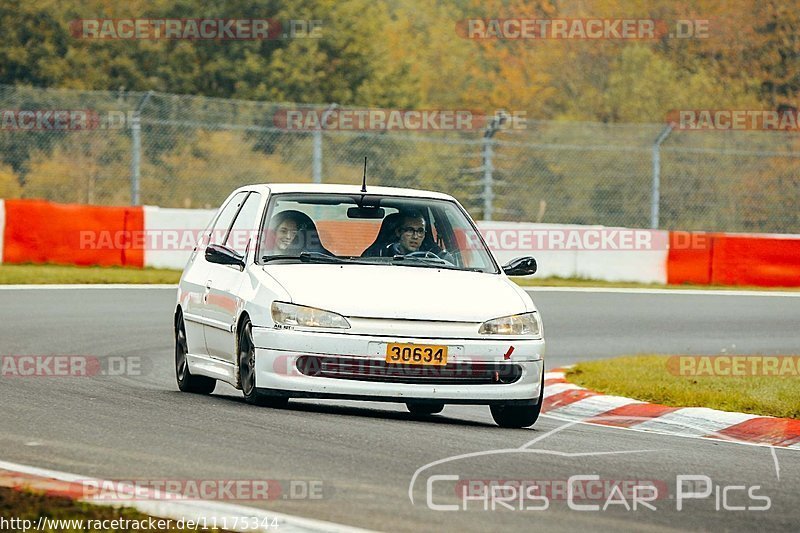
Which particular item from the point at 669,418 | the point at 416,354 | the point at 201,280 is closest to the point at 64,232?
the point at 201,280

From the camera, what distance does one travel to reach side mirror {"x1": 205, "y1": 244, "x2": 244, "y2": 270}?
10.5m

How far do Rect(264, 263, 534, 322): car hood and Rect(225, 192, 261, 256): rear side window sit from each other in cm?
63

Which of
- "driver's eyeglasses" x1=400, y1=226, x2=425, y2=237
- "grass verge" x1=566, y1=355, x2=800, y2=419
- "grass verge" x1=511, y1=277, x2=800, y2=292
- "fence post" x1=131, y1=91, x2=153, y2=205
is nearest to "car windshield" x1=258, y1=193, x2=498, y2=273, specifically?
"driver's eyeglasses" x1=400, y1=226, x2=425, y2=237

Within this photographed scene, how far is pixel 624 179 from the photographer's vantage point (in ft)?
95.2

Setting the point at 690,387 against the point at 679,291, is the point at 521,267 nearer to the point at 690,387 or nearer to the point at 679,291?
the point at 690,387

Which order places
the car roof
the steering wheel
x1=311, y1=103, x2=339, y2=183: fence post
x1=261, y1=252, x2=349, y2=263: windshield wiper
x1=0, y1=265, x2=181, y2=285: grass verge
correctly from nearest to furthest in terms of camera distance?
x1=261, y1=252, x2=349, y2=263: windshield wiper, the steering wheel, the car roof, x1=0, y1=265, x2=181, y2=285: grass verge, x1=311, y1=103, x2=339, y2=183: fence post

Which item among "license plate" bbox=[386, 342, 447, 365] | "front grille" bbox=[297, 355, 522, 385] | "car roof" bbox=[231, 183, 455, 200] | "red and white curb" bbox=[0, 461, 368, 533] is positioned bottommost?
"red and white curb" bbox=[0, 461, 368, 533]

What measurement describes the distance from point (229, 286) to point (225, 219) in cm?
152

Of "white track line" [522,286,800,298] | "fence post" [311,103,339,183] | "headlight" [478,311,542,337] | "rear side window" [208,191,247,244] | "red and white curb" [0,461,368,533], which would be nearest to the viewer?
"red and white curb" [0,461,368,533]

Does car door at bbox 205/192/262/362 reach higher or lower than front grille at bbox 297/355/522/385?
higher

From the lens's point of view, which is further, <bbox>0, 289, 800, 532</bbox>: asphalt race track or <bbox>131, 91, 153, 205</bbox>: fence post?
<bbox>131, 91, 153, 205</bbox>: fence post

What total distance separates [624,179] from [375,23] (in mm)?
30494

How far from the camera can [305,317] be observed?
947 centimetres

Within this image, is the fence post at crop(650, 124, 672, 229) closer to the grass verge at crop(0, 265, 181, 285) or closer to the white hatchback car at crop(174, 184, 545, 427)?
the grass verge at crop(0, 265, 181, 285)
